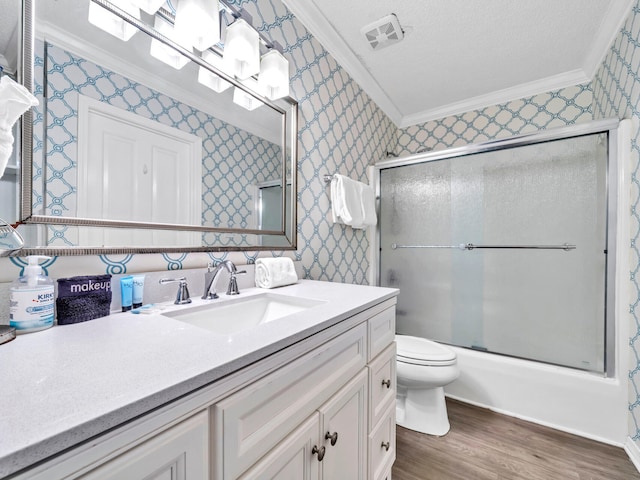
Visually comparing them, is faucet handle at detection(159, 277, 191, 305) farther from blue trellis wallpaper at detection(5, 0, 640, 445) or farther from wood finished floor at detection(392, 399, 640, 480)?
wood finished floor at detection(392, 399, 640, 480)

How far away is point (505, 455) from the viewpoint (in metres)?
1.40

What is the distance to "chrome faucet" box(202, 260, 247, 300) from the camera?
100 cm

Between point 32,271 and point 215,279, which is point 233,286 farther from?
point 32,271

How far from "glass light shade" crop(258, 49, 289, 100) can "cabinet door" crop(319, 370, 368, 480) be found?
1.25 m

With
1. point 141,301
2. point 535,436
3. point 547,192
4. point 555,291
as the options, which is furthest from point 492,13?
point 535,436

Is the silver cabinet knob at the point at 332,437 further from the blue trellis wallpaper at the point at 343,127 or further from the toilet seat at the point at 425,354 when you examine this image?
the toilet seat at the point at 425,354

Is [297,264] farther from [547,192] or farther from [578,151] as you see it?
[578,151]

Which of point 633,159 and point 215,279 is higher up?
point 633,159

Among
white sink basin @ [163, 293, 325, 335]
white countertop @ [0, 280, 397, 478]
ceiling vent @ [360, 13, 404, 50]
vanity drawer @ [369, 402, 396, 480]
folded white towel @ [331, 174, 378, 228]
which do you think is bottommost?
vanity drawer @ [369, 402, 396, 480]

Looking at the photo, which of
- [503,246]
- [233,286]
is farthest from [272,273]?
[503,246]

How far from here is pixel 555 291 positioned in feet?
5.73

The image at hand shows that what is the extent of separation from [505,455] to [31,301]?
1961 millimetres

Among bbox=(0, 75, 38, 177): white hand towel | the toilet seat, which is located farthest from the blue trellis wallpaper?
the toilet seat

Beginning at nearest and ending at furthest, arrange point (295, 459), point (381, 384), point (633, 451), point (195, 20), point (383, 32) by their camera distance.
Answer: point (295, 459), point (195, 20), point (381, 384), point (633, 451), point (383, 32)
